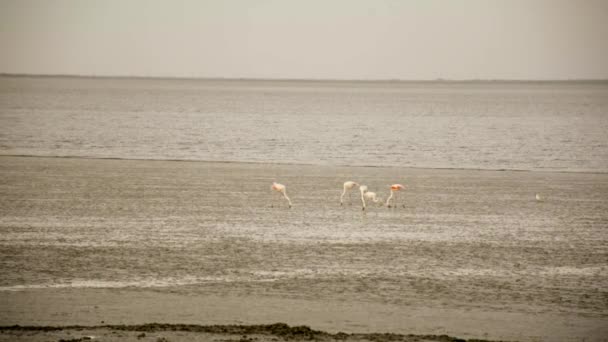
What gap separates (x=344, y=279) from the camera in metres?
16.1

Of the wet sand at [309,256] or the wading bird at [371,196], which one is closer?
the wet sand at [309,256]

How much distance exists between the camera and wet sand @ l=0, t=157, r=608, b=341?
13609 millimetres

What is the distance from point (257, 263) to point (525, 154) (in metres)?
32.8

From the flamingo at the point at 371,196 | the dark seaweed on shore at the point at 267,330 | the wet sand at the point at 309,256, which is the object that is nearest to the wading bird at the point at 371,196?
the flamingo at the point at 371,196

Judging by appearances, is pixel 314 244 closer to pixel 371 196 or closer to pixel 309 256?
pixel 309 256

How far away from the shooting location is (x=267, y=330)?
12.5 meters

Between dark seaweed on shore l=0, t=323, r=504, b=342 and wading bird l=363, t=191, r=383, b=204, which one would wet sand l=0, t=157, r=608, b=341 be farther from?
wading bird l=363, t=191, r=383, b=204

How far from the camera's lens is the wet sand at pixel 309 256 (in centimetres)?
1361

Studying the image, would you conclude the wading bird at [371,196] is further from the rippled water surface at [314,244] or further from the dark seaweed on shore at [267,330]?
the dark seaweed on shore at [267,330]

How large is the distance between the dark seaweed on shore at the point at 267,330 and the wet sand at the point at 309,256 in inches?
12.6

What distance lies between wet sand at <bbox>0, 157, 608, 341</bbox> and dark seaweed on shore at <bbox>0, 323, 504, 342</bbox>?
0.32m

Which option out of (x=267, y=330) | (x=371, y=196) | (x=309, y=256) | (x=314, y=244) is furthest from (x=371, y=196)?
(x=267, y=330)

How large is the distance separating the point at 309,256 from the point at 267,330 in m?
5.64

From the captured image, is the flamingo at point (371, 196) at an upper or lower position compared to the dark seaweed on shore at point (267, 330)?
upper
